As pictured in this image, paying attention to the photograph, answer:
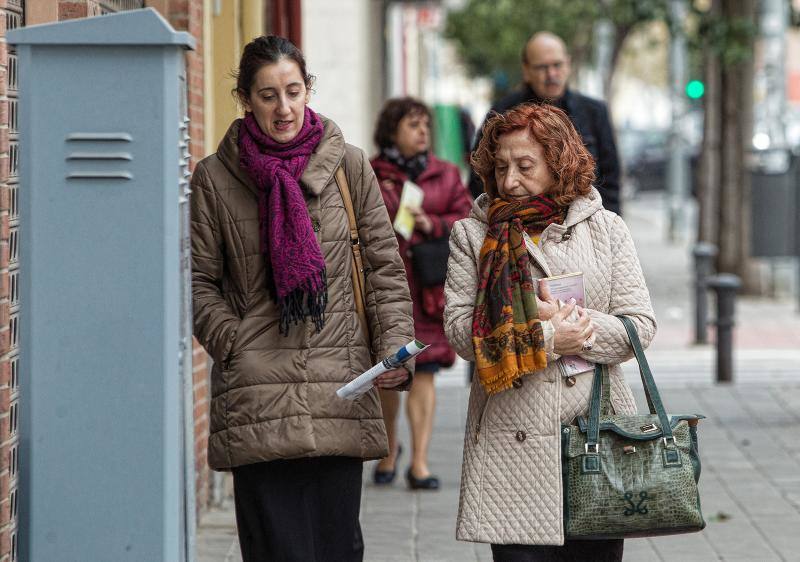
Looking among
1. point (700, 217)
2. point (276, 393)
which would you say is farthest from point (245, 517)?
point (700, 217)

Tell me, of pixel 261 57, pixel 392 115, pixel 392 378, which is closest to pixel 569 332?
pixel 392 378

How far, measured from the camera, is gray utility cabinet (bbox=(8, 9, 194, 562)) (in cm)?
310

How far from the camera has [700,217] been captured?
18.0 m

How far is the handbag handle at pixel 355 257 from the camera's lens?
414 cm

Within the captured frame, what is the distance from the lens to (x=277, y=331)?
13.3 feet

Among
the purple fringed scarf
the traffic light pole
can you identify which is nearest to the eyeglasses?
the purple fringed scarf

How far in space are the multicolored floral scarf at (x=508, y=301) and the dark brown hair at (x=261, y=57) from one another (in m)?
0.69

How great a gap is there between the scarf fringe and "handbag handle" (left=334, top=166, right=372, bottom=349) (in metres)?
0.19

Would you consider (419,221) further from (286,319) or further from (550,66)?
(286,319)

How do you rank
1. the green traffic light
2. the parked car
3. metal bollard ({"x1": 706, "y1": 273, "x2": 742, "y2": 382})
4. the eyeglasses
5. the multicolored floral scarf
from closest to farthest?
the multicolored floral scarf → the eyeglasses → metal bollard ({"x1": 706, "y1": 273, "x2": 742, "y2": 382}) → the green traffic light → the parked car

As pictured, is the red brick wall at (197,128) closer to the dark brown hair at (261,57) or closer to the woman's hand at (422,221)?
the woman's hand at (422,221)

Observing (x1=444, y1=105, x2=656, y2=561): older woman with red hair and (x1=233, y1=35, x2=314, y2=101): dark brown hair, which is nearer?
(x1=444, y1=105, x2=656, y2=561): older woman with red hair

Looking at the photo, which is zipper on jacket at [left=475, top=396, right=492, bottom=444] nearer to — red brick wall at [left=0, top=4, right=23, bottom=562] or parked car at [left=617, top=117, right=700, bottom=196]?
red brick wall at [left=0, top=4, right=23, bottom=562]

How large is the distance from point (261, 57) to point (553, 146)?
0.82 meters
